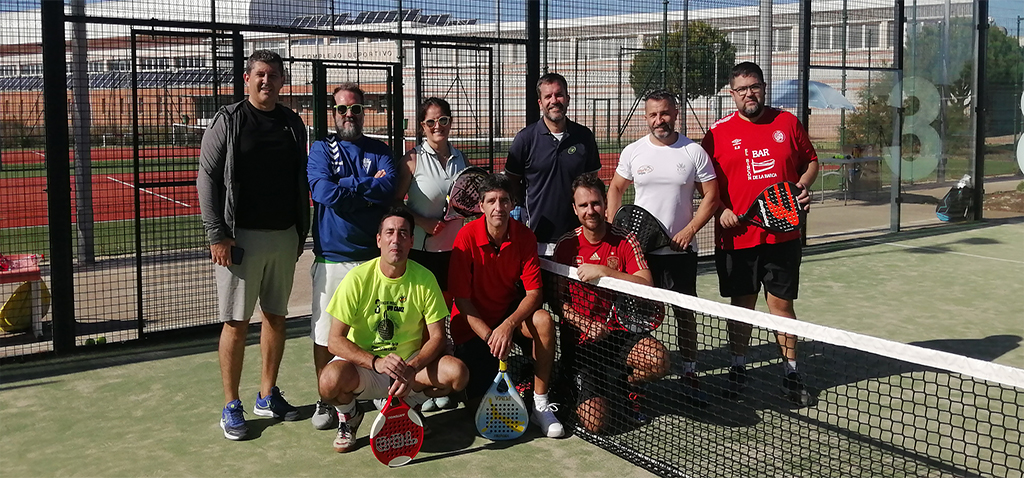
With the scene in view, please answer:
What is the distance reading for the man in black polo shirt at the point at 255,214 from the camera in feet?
15.0

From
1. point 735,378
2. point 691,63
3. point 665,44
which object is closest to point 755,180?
point 735,378

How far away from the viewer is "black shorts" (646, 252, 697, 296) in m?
5.20

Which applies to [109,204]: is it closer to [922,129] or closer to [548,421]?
[548,421]

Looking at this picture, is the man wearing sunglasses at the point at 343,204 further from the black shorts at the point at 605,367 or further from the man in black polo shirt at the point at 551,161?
the black shorts at the point at 605,367

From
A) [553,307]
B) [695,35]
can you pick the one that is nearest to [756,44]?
[695,35]

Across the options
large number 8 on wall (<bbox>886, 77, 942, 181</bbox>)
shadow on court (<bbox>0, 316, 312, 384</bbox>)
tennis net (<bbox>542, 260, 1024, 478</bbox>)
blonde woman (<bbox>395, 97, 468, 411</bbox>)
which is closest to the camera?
tennis net (<bbox>542, 260, 1024, 478</bbox>)

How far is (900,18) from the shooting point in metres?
11.2

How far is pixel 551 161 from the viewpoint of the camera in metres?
5.17

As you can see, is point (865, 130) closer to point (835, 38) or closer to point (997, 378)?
point (835, 38)

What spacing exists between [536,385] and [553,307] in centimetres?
46

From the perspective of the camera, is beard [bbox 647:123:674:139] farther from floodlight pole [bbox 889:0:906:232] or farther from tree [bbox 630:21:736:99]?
floodlight pole [bbox 889:0:906:232]

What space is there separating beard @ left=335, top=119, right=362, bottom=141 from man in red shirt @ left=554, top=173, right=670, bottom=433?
3.73ft

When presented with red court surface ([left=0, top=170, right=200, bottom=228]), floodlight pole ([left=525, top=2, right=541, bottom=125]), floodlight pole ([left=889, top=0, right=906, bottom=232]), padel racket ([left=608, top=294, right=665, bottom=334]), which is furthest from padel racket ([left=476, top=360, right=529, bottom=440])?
floodlight pole ([left=889, top=0, right=906, bottom=232])

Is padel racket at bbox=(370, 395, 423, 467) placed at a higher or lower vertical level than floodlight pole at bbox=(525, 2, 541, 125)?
lower
